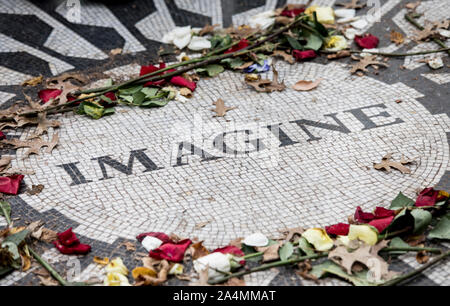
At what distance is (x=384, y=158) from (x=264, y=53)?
6.94 feet

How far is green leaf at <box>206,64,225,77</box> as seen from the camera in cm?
542

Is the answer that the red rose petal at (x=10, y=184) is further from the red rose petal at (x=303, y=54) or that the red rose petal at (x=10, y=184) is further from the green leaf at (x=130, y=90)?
the red rose petal at (x=303, y=54)

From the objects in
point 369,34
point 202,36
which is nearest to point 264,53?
point 202,36

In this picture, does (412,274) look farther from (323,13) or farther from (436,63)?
(323,13)

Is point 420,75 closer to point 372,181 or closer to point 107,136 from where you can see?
point 372,181

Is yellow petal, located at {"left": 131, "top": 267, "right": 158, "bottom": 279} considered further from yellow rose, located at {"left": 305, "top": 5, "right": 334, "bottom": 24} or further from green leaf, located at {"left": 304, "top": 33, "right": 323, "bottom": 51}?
yellow rose, located at {"left": 305, "top": 5, "right": 334, "bottom": 24}

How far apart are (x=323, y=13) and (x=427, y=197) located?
130 inches

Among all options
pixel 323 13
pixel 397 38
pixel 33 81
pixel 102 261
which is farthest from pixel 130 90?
pixel 397 38

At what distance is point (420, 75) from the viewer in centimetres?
525

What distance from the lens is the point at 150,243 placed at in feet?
11.3

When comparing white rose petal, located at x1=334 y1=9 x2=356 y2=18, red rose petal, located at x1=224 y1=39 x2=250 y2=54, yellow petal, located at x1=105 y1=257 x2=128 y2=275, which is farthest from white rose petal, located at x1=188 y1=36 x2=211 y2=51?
yellow petal, located at x1=105 y1=257 x2=128 y2=275

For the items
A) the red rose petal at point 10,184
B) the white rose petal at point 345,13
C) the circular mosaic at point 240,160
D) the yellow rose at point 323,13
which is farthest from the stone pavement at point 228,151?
the yellow rose at point 323,13

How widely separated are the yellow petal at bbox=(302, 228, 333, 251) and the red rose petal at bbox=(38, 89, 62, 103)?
2.96m

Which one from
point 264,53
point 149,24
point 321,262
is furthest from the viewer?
point 149,24
